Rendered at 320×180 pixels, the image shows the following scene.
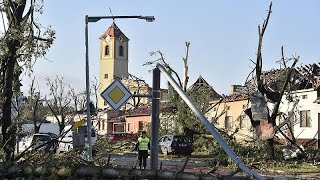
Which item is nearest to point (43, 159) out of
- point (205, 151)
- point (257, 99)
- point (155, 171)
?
point (155, 171)

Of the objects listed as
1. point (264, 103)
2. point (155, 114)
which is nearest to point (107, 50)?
point (264, 103)

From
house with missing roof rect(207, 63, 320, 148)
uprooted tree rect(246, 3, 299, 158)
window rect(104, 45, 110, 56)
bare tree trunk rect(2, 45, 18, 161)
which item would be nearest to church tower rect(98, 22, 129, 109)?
window rect(104, 45, 110, 56)

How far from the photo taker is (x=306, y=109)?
38.7 meters

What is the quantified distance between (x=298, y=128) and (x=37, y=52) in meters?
26.3

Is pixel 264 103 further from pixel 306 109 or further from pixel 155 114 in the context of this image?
pixel 155 114

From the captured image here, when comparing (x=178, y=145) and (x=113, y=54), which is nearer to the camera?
(x=178, y=145)

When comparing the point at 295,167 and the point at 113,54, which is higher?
the point at 113,54

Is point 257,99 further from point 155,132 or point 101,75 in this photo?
point 101,75

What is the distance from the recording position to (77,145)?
1578cm

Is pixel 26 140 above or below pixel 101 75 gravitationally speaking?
below

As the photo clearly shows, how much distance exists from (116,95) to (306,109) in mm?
29249

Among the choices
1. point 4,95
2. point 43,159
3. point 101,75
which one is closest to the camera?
point 43,159

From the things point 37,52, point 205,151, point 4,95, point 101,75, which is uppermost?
point 101,75

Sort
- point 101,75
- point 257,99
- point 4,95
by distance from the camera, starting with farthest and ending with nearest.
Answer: point 101,75 → point 257,99 → point 4,95
